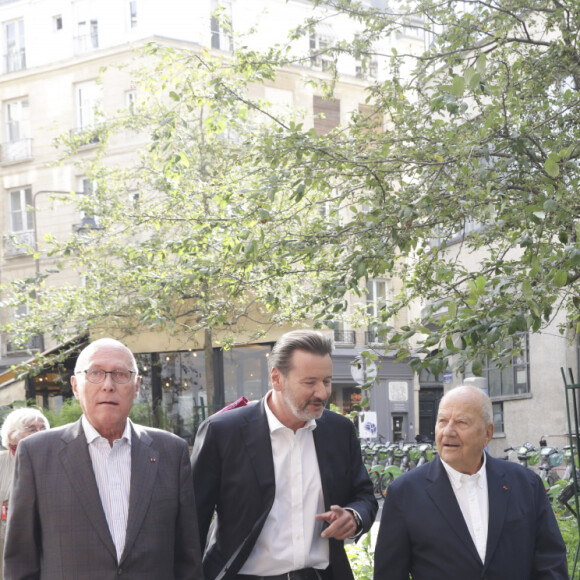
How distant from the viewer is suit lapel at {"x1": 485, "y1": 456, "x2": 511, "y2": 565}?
4.64m

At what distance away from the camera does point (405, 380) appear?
1882 inches

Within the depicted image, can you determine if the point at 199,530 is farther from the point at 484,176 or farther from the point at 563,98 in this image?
the point at 563,98

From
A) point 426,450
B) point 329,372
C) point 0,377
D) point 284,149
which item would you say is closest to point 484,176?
point 284,149

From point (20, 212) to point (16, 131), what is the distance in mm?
3853

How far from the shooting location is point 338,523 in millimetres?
4676

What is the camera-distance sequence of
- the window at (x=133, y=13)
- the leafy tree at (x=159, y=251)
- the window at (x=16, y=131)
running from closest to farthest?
the leafy tree at (x=159, y=251) < the window at (x=133, y=13) < the window at (x=16, y=131)

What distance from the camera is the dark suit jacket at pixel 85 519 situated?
13.7ft

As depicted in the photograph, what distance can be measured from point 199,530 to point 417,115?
5.40 m

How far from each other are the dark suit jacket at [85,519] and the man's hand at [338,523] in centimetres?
60

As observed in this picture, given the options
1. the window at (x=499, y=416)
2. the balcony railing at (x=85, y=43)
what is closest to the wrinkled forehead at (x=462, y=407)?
the window at (x=499, y=416)

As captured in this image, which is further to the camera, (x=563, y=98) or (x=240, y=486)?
(x=563, y=98)

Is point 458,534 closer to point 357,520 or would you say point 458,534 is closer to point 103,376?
point 357,520

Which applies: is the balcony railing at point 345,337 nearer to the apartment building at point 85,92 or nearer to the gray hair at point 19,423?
the apartment building at point 85,92

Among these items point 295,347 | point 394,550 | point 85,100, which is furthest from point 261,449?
point 85,100
